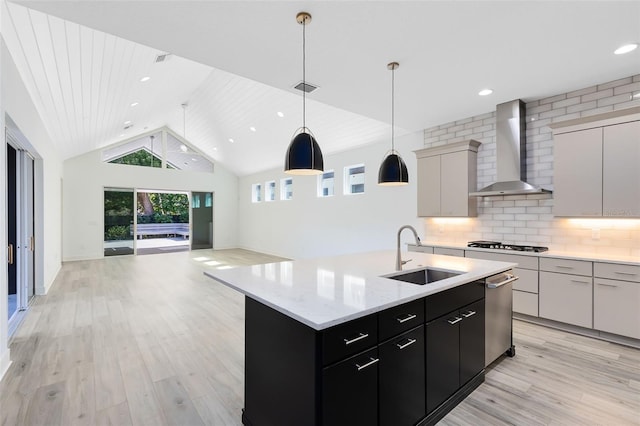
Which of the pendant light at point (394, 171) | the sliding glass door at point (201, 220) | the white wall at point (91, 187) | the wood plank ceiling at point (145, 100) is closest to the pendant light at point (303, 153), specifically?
the pendant light at point (394, 171)

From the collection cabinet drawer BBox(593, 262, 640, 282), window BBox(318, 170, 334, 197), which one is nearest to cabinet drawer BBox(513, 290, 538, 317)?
cabinet drawer BBox(593, 262, 640, 282)

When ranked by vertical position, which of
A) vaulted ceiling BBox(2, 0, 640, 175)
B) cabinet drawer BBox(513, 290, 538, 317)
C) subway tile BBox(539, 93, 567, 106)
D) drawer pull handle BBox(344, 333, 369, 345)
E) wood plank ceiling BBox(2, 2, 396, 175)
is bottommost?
cabinet drawer BBox(513, 290, 538, 317)

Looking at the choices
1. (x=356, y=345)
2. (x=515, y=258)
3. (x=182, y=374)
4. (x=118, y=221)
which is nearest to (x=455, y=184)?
(x=515, y=258)

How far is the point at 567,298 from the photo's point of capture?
10.8ft

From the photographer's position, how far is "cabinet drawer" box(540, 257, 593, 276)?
316cm

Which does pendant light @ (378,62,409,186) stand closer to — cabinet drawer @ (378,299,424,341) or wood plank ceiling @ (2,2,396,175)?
cabinet drawer @ (378,299,424,341)

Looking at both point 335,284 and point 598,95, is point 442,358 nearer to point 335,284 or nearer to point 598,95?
point 335,284

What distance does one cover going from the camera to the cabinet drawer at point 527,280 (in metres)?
3.53

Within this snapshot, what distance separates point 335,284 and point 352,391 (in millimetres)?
628

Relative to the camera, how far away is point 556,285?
3.36 meters

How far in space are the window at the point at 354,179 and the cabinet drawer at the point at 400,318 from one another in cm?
495

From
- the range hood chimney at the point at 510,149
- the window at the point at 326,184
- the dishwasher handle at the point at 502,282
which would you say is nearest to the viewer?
the dishwasher handle at the point at 502,282

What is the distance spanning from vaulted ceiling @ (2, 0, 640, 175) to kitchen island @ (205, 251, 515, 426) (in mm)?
1887

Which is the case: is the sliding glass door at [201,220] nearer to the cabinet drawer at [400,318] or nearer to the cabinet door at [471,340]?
the cabinet door at [471,340]
